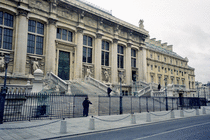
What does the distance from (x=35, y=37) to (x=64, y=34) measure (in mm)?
4785

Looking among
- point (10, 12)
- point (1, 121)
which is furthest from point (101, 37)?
point (1, 121)

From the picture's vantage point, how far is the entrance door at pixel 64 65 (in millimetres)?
27353

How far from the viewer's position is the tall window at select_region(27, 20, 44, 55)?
24.3 m

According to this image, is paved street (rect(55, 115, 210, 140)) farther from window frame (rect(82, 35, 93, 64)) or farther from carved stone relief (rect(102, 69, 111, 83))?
carved stone relief (rect(102, 69, 111, 83))

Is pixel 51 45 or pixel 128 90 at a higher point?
pixel 51 45

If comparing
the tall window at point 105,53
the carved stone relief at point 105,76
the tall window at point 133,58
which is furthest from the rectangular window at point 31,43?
the tall window at point 133,58

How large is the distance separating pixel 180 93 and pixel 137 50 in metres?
13.2

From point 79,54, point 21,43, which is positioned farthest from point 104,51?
point 21,43

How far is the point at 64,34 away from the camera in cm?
2819

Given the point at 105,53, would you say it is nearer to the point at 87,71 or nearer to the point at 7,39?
the point at 87,71

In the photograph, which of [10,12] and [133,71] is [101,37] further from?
[10,12]

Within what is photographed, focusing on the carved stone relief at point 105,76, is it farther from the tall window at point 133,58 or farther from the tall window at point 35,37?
the tall window at point 35,37

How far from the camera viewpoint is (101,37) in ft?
107

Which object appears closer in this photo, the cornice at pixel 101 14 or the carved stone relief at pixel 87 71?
the cornice at pixel 101 14
